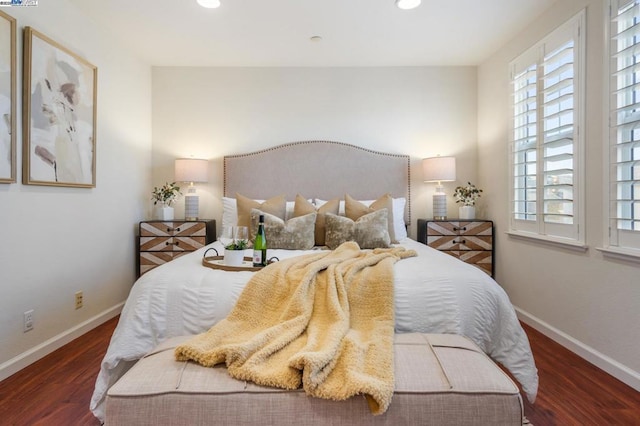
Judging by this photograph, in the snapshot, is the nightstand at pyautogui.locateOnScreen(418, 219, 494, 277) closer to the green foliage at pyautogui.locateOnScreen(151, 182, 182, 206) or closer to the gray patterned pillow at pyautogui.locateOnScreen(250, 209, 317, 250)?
the gray patterned pillow at pyautogui.locateOnScreen(250, 209, 317, 250)

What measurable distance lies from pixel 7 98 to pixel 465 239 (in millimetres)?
3751

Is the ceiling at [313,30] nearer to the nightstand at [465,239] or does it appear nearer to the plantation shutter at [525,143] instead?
the plantation shutter at [525,143]

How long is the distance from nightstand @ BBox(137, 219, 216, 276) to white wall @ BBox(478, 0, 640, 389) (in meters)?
2.97

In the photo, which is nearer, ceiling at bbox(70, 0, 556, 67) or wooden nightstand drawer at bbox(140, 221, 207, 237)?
ceiling at bbox(70, 0, 556, 67)

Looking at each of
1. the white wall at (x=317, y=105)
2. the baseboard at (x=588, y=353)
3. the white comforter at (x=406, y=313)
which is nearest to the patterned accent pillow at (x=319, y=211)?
the white wall at (x=317, y=105)

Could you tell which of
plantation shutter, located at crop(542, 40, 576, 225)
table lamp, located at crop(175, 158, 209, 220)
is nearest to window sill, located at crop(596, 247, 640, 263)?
plantation shutter, located at crop(542, 40, 576, 225)

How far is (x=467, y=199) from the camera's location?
3924mm

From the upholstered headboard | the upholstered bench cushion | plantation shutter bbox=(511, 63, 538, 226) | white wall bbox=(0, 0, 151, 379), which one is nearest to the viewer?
the upholstered bench cushion

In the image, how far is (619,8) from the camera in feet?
7.22

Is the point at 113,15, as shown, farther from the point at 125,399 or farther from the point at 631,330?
the point at 631,330

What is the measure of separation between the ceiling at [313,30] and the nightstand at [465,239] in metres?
1.72

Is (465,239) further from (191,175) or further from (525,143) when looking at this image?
(191,175)

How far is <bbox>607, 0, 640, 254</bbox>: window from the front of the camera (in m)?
2.11

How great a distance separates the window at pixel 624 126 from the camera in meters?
2.11
